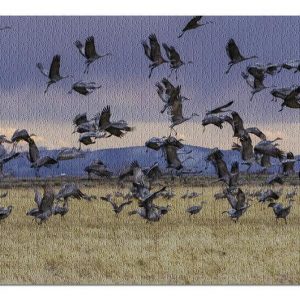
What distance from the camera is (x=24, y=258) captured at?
8484 mm

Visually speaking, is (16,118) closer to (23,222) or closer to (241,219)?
(23,222)

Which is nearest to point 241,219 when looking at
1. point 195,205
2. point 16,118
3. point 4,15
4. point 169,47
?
point 195,205

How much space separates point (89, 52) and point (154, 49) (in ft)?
1.89

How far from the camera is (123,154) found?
8422mm

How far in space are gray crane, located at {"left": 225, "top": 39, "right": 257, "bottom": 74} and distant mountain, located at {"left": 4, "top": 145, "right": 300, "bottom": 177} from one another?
766 millimetres

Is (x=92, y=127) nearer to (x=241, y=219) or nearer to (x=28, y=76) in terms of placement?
(x=28, y=76)

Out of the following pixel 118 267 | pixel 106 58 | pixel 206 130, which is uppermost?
pixel 106 58

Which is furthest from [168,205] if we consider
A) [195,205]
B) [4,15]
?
[4,15]

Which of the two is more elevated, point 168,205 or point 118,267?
point 168,205

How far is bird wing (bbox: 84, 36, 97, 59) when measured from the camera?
851cm

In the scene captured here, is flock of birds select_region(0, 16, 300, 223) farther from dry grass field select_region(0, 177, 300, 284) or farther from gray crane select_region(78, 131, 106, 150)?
dry grass field select_region(0, 177, 300, 284)

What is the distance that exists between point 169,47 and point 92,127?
98 centimetres

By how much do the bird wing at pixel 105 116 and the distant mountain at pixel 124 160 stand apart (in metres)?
0.24

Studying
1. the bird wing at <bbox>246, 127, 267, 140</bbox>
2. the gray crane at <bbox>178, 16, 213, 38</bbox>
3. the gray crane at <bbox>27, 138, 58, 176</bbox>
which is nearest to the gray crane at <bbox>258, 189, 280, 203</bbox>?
the bird wing at <bbox>246, 127, 267, 140</bbox>
